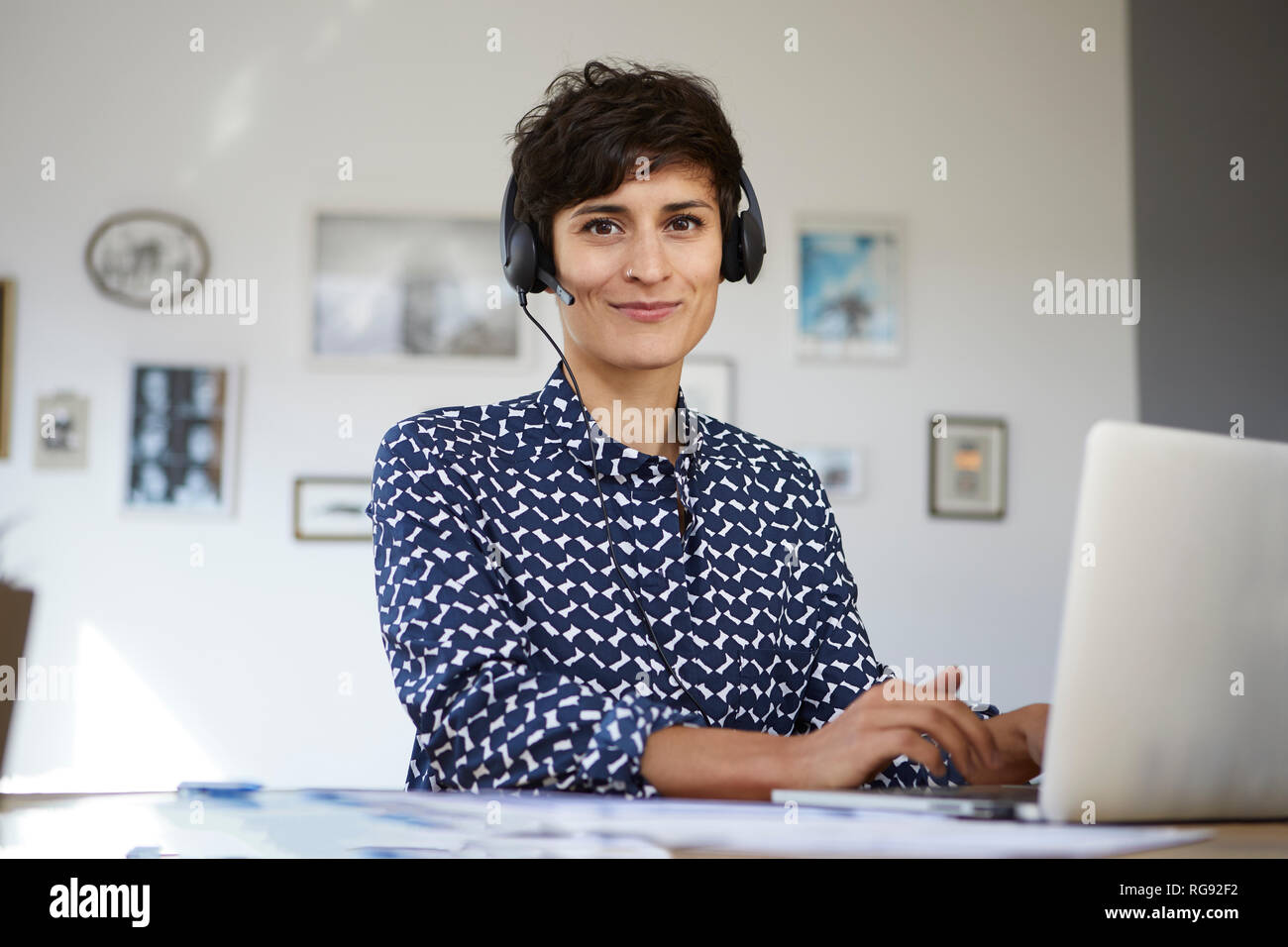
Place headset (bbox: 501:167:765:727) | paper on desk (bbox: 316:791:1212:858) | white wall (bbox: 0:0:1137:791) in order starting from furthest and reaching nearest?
white wall (bbox: 0:0:1137:791) < headset (bbox: 501:167:765:727) < paper on desk (bbox: 316:791:1212:858)

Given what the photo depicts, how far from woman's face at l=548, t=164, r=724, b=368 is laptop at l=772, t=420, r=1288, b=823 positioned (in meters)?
0.64

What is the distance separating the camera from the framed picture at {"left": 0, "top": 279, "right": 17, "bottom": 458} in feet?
11.0

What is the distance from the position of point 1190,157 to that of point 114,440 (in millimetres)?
3221

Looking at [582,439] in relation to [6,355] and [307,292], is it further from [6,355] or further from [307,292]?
[6,355]

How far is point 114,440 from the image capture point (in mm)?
3369

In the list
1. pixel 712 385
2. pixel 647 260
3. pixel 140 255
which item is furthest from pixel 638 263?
pixel 140 255

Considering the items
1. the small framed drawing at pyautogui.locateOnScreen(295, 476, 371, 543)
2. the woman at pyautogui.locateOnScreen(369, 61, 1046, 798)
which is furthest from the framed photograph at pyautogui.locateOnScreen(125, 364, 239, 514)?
the woman at pyautogui.locateOnScreen(369, 61, 1046, 798)

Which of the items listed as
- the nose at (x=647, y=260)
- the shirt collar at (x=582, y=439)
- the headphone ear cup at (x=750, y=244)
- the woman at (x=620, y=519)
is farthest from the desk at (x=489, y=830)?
the headphone ear cup at (x=750, y=244)

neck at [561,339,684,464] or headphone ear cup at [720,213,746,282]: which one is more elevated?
headphone ear cup at [720,213,746,282]

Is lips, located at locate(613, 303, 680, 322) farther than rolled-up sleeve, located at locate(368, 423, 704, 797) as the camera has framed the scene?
Yes

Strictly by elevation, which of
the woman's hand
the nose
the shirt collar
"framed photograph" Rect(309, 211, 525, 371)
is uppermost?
"framed photograph" Rect(309, 211, 525, 371)

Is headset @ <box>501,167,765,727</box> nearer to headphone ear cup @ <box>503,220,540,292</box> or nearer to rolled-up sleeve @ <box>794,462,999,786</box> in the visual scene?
headphone ear cup @ <box>503,220,540,292</box>

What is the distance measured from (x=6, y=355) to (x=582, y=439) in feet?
8.74
